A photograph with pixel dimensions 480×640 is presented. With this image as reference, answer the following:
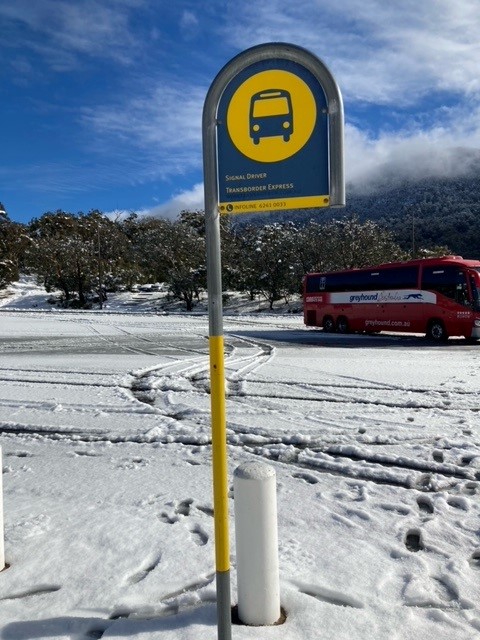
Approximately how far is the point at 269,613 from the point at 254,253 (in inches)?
1787

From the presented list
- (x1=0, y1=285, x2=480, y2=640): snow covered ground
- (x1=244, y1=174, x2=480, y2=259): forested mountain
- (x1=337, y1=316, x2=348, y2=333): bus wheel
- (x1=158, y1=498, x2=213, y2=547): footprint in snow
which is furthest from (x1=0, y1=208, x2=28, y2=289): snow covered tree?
(x1=158, y1=498, x2=213, y2=547): footprint in snow

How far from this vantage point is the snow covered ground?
10.1 ft

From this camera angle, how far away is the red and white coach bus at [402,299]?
68.3 ft

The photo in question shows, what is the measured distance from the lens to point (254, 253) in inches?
1877

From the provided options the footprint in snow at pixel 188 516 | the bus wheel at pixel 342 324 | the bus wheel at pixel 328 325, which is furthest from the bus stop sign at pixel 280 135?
the bus wheel at pixel 328 325

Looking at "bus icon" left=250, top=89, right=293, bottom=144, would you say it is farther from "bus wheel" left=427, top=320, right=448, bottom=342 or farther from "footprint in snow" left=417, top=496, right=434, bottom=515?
"bus wheel" left=427, top=320, right=448, bottom=342

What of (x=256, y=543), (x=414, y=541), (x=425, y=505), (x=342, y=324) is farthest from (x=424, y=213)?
(x=256, y=543)

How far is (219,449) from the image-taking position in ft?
8.43

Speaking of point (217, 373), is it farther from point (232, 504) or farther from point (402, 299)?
point (402, 299)

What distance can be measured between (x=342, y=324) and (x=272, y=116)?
25110 millimetres

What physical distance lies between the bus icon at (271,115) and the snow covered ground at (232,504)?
2469 millimetres

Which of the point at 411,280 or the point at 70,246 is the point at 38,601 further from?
the point at 70,246

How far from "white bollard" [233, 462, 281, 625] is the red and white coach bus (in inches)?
771

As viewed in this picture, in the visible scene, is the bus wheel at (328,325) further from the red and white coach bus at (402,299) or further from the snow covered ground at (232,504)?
the snow covered ground at (232,504)
